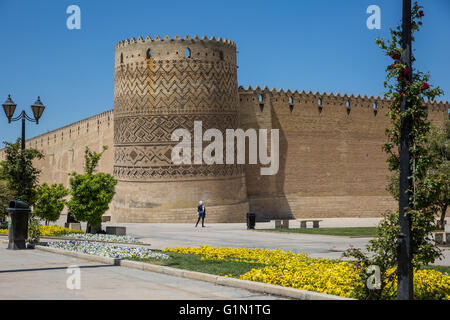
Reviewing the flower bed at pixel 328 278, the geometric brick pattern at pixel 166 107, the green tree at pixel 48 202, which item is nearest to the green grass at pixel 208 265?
the flower bed at pixel 328 278

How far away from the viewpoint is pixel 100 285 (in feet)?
26.1

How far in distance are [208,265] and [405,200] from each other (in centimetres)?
472

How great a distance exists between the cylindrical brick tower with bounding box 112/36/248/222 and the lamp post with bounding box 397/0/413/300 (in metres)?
18.4

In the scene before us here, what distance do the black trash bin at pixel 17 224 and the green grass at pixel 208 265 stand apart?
3989 millimetres

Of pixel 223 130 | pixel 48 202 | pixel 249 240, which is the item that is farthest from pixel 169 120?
pixel 249 240

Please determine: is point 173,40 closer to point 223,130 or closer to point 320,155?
point 223,130

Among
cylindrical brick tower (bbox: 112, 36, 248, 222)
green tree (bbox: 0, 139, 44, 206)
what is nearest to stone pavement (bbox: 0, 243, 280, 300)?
green tree (bbox: 0, 139, 44, 206)

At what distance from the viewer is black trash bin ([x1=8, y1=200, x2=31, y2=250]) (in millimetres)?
13141

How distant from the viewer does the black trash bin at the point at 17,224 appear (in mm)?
13141

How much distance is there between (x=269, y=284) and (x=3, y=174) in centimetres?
1156

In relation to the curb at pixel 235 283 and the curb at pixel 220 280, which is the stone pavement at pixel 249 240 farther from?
the curb at pixel 235 283

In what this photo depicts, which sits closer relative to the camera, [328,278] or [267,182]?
[328,278]
